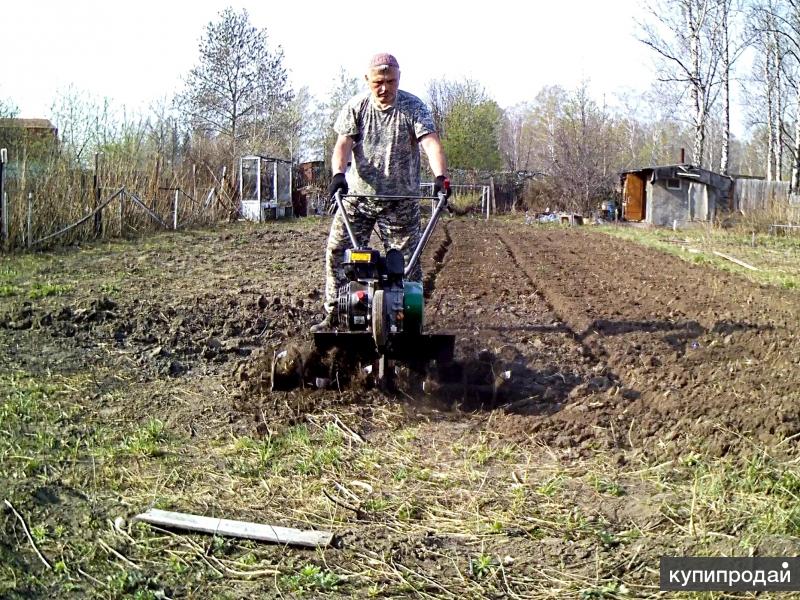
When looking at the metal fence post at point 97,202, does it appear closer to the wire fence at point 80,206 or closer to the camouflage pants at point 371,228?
the wire fence at point 80,206

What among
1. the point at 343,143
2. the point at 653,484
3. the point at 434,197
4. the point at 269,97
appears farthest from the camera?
the point at 269,97

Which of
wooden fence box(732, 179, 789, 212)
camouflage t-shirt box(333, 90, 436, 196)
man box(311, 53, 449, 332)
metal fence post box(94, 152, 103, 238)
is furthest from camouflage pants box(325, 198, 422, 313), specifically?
wooden fence box(732, 179, 789, 212)

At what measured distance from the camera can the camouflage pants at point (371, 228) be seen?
19.7 feet

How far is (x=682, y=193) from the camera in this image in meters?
36.3

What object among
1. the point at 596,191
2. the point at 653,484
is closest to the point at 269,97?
the point at 596,191

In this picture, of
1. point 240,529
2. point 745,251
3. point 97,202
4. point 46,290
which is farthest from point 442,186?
point 745,251

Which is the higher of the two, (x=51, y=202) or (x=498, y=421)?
(x=51, y=202)

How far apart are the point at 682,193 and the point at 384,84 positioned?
33.3 m

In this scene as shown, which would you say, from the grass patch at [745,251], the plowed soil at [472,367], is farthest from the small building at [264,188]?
the plowed soil at [472,367]

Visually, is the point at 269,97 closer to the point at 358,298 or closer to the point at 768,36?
the point at 768,36

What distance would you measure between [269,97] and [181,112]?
494 centimetres

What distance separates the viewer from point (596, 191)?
44438mm

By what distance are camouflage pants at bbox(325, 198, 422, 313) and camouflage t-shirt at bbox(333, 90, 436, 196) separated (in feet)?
0.37

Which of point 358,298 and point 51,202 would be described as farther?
point 51,202
